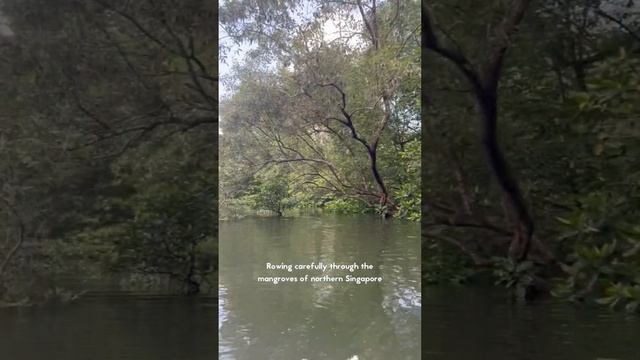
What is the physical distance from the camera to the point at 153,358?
1.78 meters

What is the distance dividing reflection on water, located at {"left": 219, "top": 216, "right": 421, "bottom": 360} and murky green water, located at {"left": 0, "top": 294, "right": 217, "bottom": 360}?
0.09 metres

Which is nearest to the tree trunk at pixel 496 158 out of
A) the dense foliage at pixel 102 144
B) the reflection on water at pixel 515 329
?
the reflection on water at pixel 515 329

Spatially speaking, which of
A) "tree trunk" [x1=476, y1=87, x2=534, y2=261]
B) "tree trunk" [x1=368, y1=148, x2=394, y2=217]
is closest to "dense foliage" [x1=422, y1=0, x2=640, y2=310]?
"tree trunk" [x1=476, y1=87, x2=534, y2=261]

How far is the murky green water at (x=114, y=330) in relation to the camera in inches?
70.1

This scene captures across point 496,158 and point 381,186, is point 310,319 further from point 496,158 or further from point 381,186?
point 496,158

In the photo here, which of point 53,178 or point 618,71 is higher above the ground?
point 618,71

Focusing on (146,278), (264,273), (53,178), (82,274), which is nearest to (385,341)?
(264,273)

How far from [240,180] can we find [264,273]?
0.30m

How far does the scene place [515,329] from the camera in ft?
5.74

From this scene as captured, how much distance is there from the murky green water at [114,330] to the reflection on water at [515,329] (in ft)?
2.35

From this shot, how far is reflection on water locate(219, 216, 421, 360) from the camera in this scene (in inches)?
69.4

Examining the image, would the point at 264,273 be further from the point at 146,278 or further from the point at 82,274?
the point at 82,274

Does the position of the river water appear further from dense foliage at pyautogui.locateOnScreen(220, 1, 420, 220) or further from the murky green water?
dense foliage at pyautogui.locateOnScreen(220, 1, 420, 220)

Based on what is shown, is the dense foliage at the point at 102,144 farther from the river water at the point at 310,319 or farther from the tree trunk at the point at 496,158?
the tree trunk at the point at 496,158
